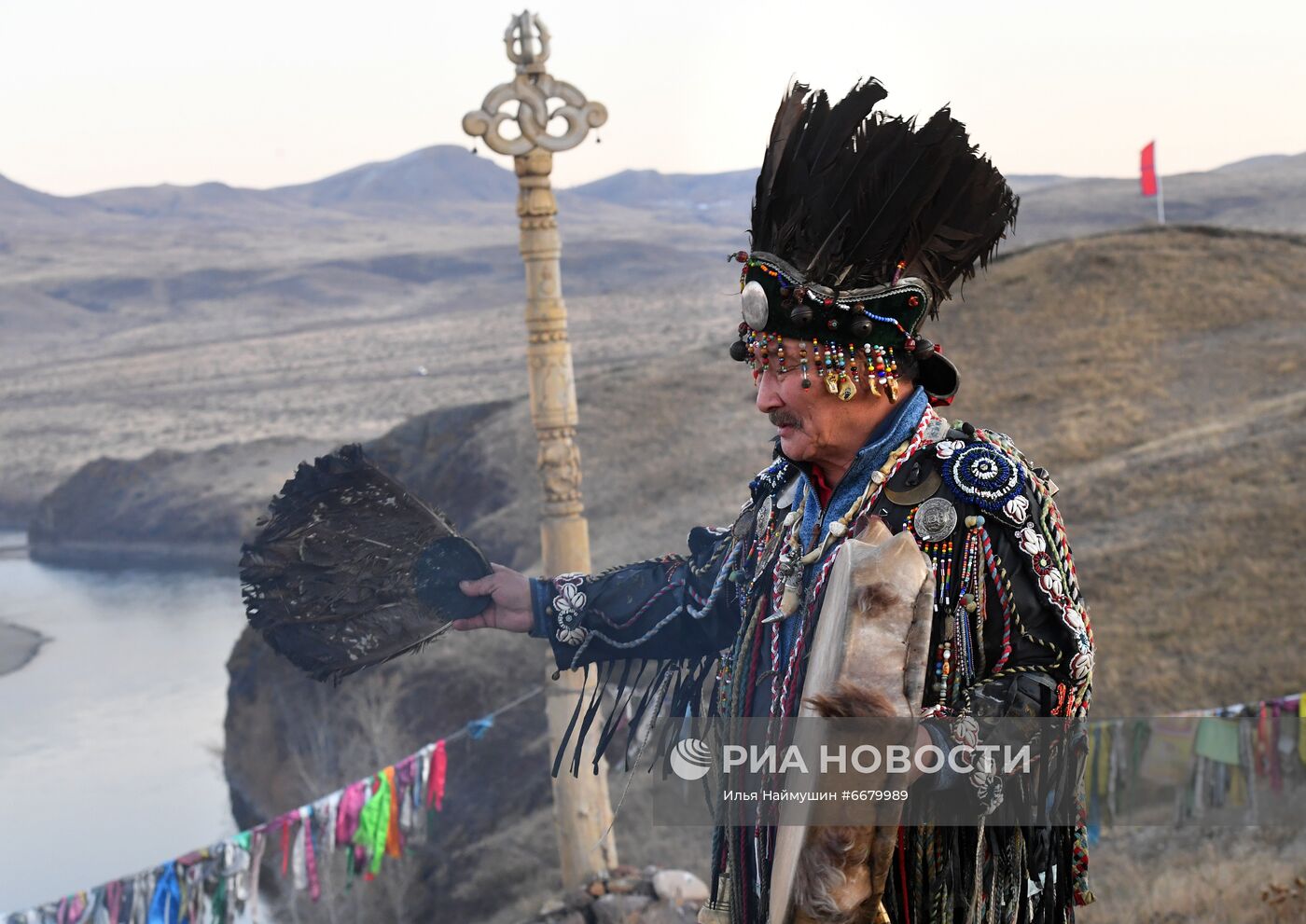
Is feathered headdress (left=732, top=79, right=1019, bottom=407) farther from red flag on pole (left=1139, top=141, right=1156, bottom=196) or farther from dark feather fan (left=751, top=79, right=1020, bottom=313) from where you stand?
red flag on pole (left=1139, top=141, right=1156, bottom=196)

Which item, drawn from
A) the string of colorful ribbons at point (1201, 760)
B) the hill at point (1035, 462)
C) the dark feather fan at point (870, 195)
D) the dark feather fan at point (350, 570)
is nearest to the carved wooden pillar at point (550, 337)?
the hill at point (1035, 462)

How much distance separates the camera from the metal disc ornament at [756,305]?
2.29 m

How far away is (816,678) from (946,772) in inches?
12.4

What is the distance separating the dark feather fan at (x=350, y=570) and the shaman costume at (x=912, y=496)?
665 mm

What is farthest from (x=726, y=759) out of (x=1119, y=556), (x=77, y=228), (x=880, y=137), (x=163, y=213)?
(x=163, y=213)

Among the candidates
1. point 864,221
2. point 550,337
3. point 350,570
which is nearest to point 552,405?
point 550,337

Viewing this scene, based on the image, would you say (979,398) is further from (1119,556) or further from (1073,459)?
(1119,556)

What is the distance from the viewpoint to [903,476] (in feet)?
7.54

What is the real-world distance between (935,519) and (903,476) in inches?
4.4

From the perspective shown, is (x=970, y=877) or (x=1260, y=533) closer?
(x=970, y=877)

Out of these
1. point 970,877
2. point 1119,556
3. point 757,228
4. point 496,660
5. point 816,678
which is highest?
point 757,228

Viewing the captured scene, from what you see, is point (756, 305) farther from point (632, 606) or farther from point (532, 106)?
point (532, 106)

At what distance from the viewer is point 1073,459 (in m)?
16.5

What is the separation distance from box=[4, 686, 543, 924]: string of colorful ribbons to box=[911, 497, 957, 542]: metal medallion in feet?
21.6
